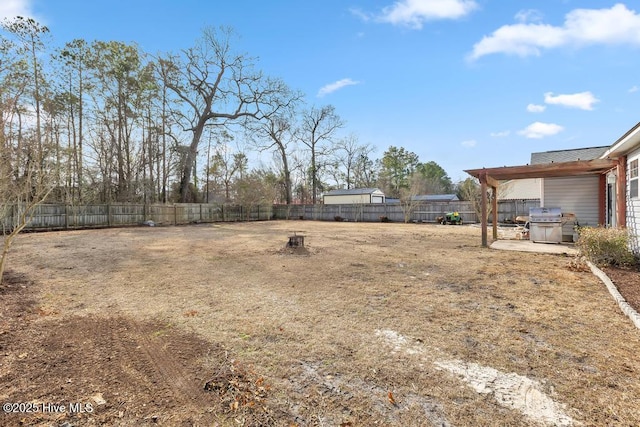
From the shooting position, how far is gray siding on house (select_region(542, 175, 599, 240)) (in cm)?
909

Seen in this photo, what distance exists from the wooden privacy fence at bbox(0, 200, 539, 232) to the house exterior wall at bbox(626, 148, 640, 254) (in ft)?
37.7

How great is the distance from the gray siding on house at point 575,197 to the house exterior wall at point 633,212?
2631 millimetres

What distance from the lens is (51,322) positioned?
121 inches

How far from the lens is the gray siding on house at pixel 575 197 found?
909cm

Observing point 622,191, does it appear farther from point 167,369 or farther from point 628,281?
point 167,369

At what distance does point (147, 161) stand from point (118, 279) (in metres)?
17.0

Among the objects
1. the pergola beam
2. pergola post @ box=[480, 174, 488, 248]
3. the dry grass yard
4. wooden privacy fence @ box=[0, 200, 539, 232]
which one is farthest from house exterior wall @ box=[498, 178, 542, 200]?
the dry grass yard

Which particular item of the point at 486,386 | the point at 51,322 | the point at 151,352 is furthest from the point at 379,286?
the point at 51,322

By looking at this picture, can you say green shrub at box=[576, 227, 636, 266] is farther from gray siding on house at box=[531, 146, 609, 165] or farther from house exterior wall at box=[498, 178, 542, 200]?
house exterior wall at box=[498, 178, 542, 200]

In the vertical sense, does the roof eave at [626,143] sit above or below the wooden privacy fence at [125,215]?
above

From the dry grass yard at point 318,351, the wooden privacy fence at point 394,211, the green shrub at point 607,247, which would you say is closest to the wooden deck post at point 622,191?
the green shrub at point 607,247

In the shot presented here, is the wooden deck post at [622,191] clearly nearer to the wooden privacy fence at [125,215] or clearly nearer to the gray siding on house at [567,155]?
the gray siding on house at [567,155]

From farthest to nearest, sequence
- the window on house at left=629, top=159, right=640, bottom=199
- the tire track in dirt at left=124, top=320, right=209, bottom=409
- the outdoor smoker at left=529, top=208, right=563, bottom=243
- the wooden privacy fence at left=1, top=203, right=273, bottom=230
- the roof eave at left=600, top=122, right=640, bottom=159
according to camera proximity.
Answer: the wooden privacy fence at left=1, top=203, right=273, bottom=230
the outdoor smoker at left=529, top=208, right=563, bottom=243
the window on house at left=629, top=159, right=640, bottom=199
the roof eave at left=600, top=122, right=640, bottom=159
the tire track in dirt at left=124, top=320, right=209, bottom=409

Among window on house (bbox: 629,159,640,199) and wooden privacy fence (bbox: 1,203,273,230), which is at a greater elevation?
window on house (bbox: 629,159,640,199)
